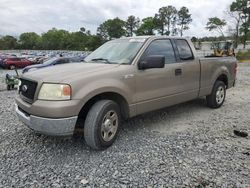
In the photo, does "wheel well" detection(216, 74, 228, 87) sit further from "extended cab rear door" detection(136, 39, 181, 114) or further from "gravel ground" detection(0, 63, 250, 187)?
"extended cab rear door" detection(136, 39, 181, 114)

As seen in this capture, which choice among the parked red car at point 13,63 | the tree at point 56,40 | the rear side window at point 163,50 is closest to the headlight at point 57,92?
the rear side window at point 163,50

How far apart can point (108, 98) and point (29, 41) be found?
12668 cm

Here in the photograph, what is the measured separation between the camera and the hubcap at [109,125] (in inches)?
161

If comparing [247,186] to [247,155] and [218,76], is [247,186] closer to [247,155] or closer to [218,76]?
[247,155]

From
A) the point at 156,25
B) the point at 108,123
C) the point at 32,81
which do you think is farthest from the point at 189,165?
the point at 156,25

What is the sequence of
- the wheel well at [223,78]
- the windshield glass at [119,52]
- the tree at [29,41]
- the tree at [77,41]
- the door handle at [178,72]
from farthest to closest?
the tree at [29,41], the tree at [77,41], the wheel well at [223,78], the door handle at [178,72], the windshield glass at [119,52]

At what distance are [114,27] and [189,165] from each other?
308 ft

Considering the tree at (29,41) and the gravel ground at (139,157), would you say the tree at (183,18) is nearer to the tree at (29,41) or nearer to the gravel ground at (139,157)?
the tree at (29,41)

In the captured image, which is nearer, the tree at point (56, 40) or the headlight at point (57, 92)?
the headlight at point (57, 92)

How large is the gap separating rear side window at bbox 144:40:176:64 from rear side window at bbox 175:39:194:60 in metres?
0.25

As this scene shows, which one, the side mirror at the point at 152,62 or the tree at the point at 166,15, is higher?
the tree at the point at 166,15

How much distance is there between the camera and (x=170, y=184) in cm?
322

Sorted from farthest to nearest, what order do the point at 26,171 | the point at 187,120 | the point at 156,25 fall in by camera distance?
the point at 156,25 < the point at 187,120 < the point at 26,171

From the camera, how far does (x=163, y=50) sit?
5219 millimetres
